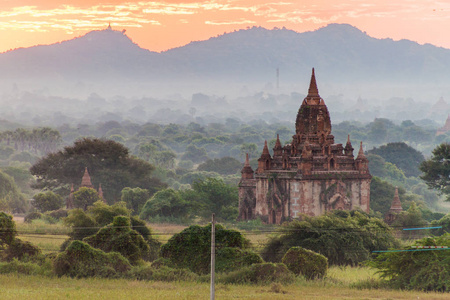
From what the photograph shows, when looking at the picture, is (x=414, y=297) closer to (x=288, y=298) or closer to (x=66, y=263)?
(x=288, y=298)

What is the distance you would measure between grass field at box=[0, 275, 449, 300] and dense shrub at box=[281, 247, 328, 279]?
62.6 inches

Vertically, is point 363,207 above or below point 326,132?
below

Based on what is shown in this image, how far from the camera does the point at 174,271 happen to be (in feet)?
139

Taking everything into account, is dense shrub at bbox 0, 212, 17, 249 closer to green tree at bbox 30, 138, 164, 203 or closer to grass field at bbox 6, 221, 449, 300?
grass field at bbox 6, 221, 449, 300

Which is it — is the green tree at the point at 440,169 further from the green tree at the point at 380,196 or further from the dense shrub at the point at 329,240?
the dense shrub at the point at 329,240

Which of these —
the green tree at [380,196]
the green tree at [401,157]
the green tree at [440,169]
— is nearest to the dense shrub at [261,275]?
the green tree at [380,196]

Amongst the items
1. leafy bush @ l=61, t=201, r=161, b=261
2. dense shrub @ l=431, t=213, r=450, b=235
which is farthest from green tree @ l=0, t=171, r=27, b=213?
dense shrub @ l=431, t=213, r=450, b=235

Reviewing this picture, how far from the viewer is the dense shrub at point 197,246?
4381 cm

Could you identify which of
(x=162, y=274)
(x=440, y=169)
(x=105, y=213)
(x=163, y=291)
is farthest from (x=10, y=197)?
(x=163, y=291)

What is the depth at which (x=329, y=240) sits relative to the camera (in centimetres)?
4891

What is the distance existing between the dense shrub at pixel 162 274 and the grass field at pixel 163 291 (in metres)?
1.04

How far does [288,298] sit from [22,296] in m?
11.1

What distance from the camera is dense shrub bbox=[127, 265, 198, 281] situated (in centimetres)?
4181

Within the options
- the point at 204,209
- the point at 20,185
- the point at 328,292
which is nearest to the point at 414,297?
the point at 328,292
